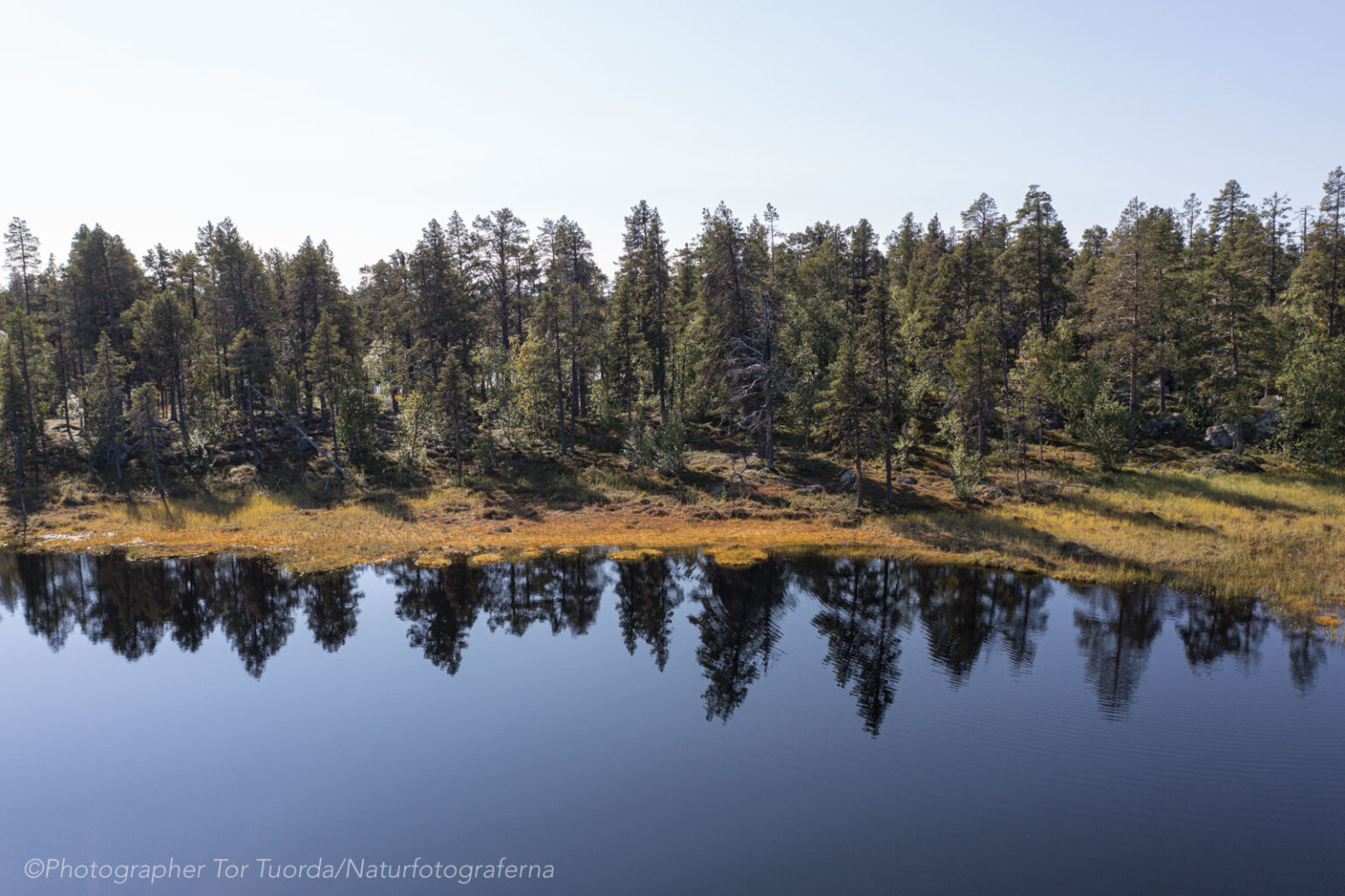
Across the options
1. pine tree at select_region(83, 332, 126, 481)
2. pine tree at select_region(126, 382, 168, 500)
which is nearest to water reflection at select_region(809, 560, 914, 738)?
pine tree at select_region(126, 382, 168, 500)

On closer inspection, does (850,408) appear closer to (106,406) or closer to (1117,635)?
(1117,635)

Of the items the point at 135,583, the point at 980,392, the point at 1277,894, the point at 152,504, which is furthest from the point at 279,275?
the point at 1277,894

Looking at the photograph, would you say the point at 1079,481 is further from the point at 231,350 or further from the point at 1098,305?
the point at 231,350

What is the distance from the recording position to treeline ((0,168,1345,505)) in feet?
157

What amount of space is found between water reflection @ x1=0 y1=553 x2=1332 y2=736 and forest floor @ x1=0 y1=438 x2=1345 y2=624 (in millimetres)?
2245

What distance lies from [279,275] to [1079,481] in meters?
77.3

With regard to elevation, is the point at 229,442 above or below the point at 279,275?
below

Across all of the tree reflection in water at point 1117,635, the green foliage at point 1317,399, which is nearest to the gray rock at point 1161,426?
the green foliage at point 1317,399

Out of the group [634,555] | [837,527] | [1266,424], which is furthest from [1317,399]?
[634,555]

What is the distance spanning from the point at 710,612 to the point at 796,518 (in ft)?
50.5

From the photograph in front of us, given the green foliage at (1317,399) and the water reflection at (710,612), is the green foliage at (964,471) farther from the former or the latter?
the green foliage at (1317,399)

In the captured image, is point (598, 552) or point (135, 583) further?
point (598, 552)

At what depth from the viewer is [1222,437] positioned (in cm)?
5059

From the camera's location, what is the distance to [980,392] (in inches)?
1769
